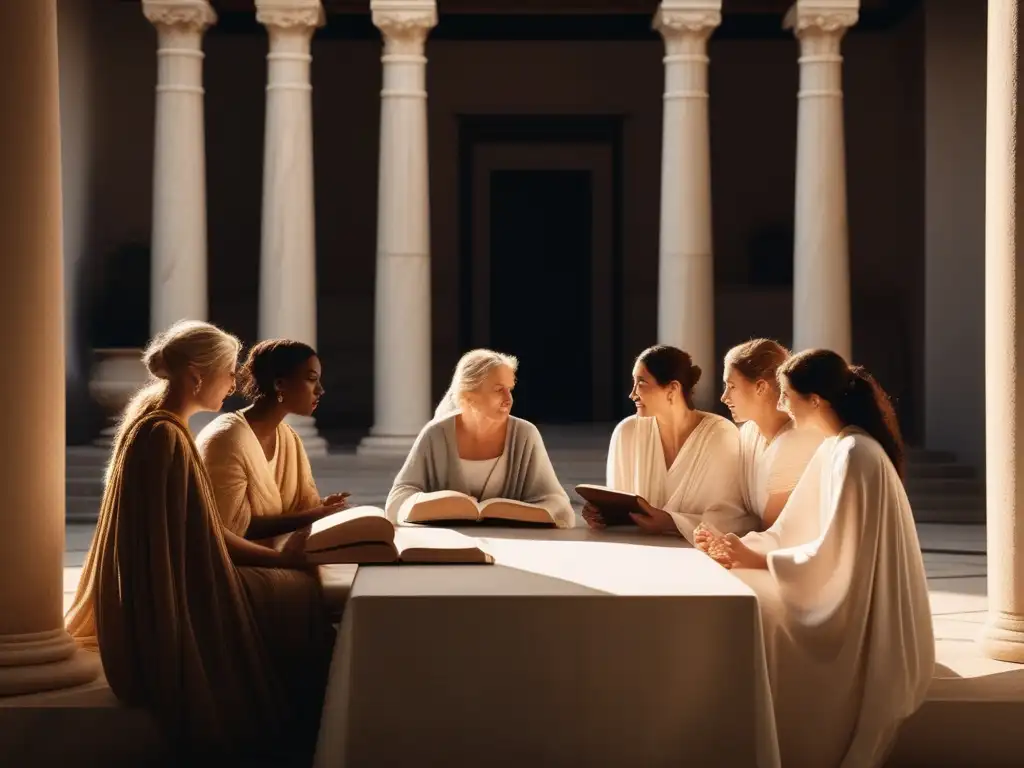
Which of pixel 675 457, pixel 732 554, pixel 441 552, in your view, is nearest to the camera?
pixel 441 552

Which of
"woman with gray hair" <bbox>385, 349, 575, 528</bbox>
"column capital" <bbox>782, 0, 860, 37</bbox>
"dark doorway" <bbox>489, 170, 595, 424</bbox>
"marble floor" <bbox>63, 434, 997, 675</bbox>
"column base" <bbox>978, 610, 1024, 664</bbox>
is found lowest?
"marble floor" <bbox>63, 434, 997, 675</bbox>

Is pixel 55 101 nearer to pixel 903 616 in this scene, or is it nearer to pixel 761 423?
pixel 761 423

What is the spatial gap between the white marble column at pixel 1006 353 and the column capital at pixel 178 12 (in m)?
11.0

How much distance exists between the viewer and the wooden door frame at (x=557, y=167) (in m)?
21.0

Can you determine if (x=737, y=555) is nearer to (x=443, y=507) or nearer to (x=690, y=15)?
(x=443, y=507)

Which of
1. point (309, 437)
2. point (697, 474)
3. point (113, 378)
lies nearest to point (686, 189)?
point (309, 437)

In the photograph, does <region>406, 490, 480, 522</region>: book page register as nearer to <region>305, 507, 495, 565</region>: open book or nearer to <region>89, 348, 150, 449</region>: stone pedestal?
<region>305, 507, 495, 565</region>: open book

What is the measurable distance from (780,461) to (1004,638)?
50.1 inches

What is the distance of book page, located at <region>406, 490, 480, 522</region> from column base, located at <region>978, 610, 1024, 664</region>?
2.37 metres

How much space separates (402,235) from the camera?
16.1 meters

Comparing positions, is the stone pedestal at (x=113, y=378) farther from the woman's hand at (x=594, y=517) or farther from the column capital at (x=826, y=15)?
the woman's hand at (x=594, y=517)

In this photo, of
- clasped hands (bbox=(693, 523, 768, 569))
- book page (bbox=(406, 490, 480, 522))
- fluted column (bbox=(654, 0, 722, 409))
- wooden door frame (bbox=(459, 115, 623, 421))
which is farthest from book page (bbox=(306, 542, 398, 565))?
wooden door frame (bbox=(459, 115, 623, 421))

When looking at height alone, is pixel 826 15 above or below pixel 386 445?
above

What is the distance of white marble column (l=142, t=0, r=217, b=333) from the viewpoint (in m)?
15.9
